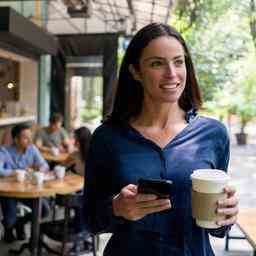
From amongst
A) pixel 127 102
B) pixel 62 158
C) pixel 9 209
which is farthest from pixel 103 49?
pixel 127 102

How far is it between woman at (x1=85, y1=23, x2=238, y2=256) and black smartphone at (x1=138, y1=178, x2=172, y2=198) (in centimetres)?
9

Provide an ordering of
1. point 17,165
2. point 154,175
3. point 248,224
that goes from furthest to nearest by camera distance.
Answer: point 17,165
point 248,224
point 154,175

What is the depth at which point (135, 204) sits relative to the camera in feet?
3.34

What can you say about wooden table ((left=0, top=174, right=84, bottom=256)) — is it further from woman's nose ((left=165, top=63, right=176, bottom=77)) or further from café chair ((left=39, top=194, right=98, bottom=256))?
woman's nose ((left=165, top=63, right=176, bottom=77))

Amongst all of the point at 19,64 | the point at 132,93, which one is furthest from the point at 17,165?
the point at 132,93

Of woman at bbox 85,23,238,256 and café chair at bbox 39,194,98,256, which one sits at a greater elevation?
woman at bbox 85,23,238,256

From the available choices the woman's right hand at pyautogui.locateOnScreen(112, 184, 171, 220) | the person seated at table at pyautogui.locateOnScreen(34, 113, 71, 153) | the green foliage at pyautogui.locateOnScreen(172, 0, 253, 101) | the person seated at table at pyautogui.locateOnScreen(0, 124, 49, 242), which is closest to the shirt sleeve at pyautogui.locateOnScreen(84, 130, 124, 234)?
the woman's right hand at pyautogui.locateOnScreen(112, 184, 171, 220)

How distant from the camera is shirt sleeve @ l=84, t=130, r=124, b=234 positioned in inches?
47.6

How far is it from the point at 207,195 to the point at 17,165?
377cm

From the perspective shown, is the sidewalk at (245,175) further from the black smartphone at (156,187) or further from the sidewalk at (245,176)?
the black smartphone at (156,187)

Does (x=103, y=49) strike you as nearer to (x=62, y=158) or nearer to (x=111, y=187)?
(x=62, y=158)

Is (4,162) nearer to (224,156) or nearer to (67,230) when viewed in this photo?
(67,230)

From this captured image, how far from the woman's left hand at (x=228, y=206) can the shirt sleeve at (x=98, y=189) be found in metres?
0.31

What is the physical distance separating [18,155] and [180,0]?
2.34 meters
